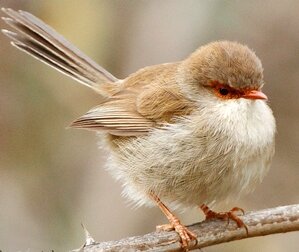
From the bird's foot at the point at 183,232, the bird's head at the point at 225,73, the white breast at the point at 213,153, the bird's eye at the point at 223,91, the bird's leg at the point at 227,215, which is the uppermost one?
the bird's head at the point at 225,73

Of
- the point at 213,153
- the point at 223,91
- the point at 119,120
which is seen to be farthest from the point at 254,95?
the point at 119,120

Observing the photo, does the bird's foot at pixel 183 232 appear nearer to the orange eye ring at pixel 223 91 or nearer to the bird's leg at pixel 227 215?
the bird's leg at pixel 227 215

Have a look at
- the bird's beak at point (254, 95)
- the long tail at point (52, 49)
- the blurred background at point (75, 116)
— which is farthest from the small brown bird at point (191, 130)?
the blurred background at point (75, 116)

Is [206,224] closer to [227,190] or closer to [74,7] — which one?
[227,190]

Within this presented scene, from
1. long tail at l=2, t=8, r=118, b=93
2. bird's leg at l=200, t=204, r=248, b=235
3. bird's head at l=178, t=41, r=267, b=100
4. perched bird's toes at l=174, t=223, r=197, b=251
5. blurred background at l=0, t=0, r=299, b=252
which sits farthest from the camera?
blurred background at l=0, t=0, r=299, b=252

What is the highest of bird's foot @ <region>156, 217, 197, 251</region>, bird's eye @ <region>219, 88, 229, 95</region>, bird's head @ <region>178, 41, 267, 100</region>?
bird's head @ <region>178, 41, 267, 100</region>

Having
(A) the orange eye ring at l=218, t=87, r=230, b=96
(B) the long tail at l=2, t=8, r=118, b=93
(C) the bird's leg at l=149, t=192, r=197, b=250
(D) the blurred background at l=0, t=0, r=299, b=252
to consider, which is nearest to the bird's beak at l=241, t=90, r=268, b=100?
(A) the orange eye ring at l=218, t=87, r=230, b=96

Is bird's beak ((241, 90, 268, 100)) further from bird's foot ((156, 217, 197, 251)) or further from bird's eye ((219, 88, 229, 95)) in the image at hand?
bird's foot ((156, 217, 197, 251))
